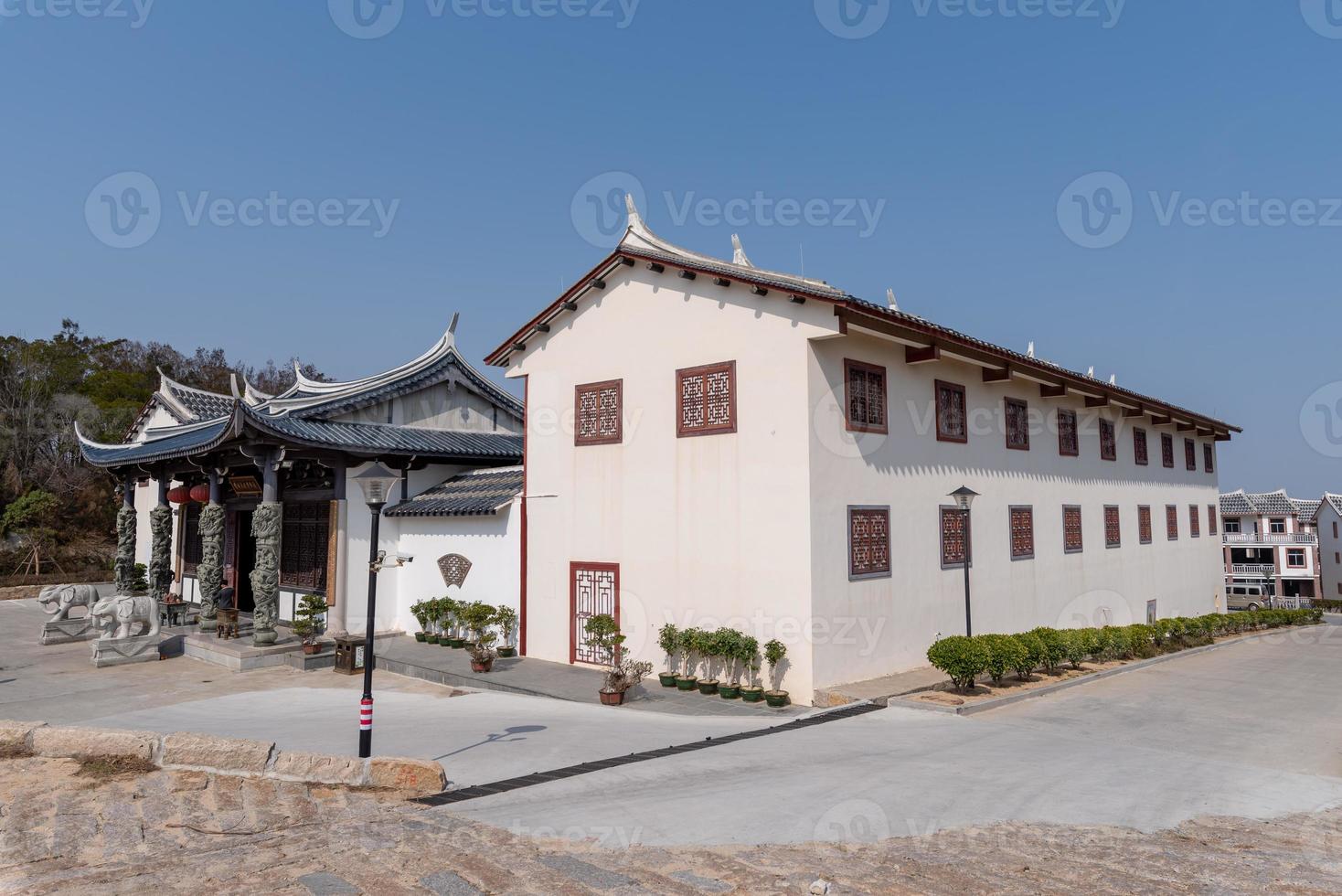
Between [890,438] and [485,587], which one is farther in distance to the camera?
[485,587]

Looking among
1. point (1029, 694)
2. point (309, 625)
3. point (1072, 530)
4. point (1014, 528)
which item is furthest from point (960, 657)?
point (309, 625)

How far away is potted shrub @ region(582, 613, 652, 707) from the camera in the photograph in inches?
438

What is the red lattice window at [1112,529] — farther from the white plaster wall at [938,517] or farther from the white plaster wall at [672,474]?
the white plaster wall at [672,474]

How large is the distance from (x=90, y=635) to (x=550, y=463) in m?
11.8

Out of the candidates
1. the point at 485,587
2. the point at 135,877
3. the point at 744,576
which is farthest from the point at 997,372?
the point at 135,877

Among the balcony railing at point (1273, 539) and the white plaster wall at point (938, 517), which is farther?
the balcony railing at point (1273, 539)

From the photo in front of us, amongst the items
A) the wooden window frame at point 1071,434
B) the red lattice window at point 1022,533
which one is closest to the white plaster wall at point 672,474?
the red lattice window at point 1022,533

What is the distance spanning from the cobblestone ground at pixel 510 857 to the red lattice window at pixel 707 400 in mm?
7110

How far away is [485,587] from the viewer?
15.5 meters

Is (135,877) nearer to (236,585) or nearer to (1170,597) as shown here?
(236,585)

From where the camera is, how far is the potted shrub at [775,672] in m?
10.9

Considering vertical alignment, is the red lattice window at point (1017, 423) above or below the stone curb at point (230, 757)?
above

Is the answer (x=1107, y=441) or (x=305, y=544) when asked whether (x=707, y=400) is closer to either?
(x=305, y=544)

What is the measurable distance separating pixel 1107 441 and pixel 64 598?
24.0 metres
